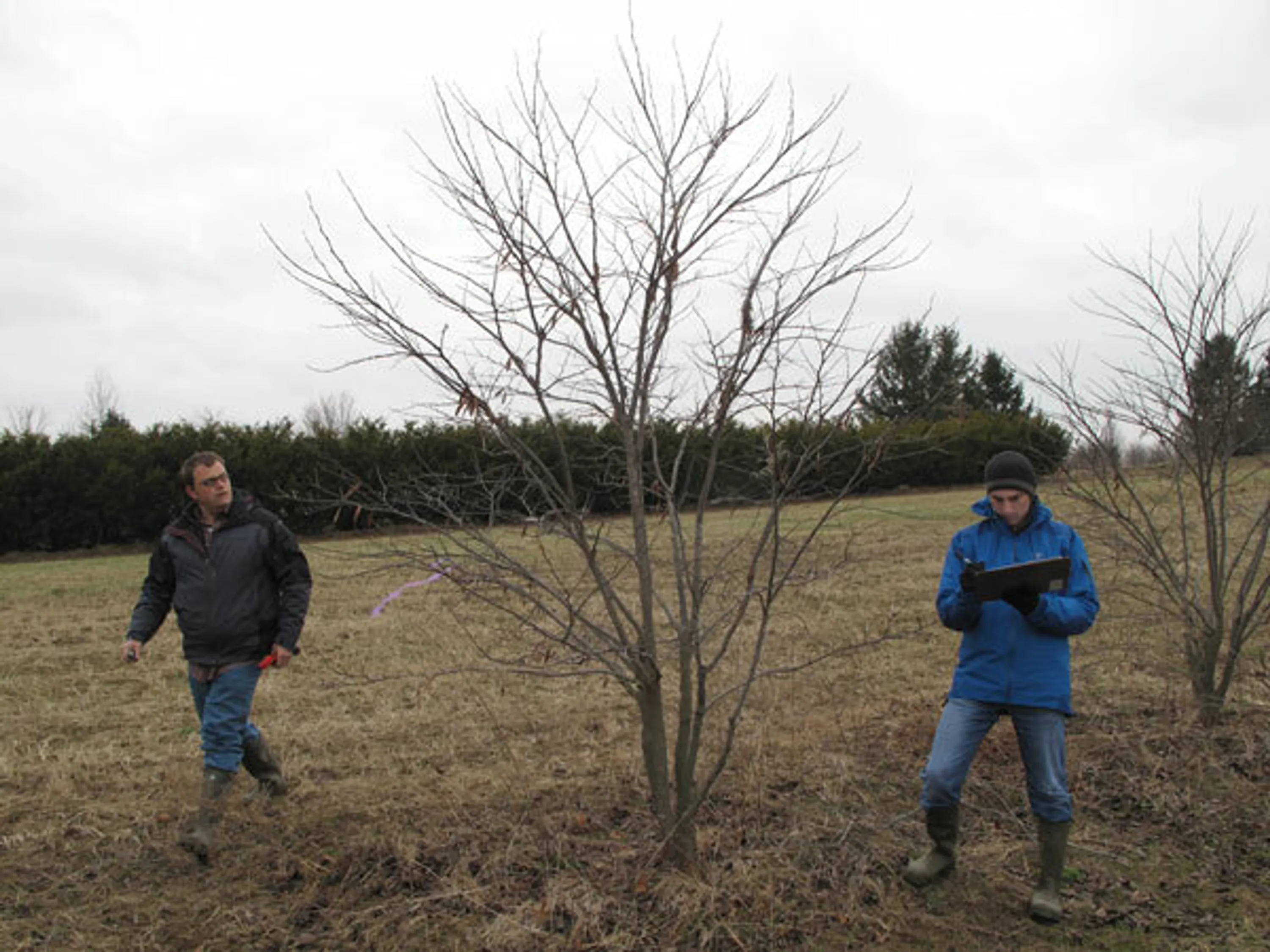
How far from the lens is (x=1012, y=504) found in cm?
350

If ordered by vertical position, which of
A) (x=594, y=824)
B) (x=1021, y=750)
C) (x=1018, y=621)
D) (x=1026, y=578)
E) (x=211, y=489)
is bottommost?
(x=594, y=824)

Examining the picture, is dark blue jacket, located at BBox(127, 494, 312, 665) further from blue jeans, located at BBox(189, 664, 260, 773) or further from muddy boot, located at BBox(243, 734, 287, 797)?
muddy boot, located at BBox(243, 734, 287, 797)

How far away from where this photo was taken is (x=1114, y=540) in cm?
556

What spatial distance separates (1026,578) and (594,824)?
211 cm

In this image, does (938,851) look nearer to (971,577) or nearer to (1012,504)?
(971,577)

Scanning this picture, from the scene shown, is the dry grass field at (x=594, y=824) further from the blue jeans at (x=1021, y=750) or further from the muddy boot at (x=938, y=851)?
the blue jeans at (x=1021, y=750)

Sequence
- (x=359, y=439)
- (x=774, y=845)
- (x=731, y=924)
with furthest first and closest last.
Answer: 1. (x=359, y=439)
2. (x=774, y=845)
3. (x=731, y=924)

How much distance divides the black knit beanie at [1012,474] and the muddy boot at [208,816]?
131 inches

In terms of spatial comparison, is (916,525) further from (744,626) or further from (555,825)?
(555,825)

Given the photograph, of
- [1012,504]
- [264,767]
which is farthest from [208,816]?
[1012,504]

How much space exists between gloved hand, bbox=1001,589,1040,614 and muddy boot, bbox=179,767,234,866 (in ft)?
10.5

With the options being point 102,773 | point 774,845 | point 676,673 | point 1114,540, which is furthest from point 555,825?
point 1114,540

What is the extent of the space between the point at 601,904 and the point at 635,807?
3.31 feet

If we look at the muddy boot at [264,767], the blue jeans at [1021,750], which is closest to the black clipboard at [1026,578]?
the blue jeans at [1021,750]
